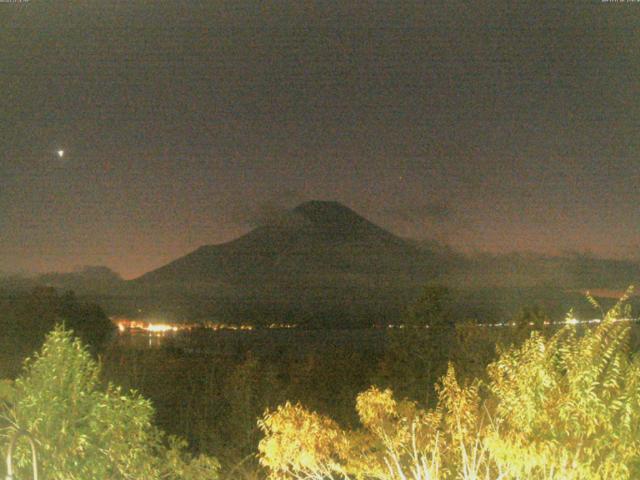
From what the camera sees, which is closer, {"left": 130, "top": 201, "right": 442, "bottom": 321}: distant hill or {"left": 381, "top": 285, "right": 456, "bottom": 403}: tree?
{"left": 381, "top": 285, "right": 456, "bottom": 403}: tree

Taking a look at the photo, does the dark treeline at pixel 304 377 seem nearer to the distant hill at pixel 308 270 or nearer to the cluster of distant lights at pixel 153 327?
the cluster of distant lights at pixel 153 327

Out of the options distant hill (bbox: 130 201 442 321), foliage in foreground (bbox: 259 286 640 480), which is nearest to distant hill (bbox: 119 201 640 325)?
distant hill (bbox: 130 201 442 321)

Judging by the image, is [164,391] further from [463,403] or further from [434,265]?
[434,265]

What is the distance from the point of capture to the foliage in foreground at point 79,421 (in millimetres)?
4840

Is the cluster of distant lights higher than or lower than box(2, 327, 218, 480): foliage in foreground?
lower

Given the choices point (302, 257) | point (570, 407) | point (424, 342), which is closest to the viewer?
point (570, 407)

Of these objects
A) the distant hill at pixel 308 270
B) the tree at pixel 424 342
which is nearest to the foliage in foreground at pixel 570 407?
the tree at pixel 424 342

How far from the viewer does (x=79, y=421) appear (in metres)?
5.13

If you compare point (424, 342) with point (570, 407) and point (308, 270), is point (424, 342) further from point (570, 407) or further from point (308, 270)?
point (308, 270)

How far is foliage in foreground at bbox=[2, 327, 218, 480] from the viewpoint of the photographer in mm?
4840

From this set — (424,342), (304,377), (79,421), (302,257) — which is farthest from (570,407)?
(302,257)

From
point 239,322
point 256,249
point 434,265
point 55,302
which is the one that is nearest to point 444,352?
point 55,302

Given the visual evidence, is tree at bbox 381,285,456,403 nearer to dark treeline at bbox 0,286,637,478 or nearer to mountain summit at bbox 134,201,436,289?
dark treeline at bbox 0,286,637,478

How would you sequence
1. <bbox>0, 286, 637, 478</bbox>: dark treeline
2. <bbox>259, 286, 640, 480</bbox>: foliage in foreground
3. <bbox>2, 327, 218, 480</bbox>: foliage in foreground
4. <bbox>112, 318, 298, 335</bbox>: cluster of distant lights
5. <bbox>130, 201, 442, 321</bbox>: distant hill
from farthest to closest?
<bbox>130, 201, 442, 321</bbox>: distant hill
<bbox>112, 318, 298, 335</bbox>: cluster of distant lights
<bbox>0, 286, 637, 478</bbox>: dark treeline
<bbox>2, 327, 218, 480</bbox>: foliage in foreground
<bbox>259, 286, 640, 480</bbox>: foliage in foreground
